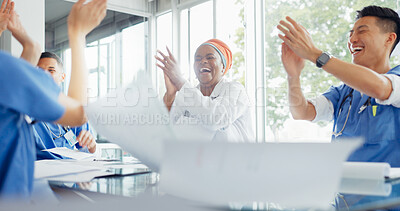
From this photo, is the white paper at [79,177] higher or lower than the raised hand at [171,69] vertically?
lower

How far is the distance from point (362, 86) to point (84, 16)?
100 centimetres

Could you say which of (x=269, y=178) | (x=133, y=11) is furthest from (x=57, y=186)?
(x=133, y=11)

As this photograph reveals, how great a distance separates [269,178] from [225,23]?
4321mm

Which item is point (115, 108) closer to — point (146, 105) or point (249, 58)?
point (146, 105)

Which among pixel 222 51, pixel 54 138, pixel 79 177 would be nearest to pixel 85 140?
pixel 54 138

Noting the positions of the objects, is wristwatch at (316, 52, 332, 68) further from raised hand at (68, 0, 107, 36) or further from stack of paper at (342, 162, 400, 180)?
raised hand at (68, 0, 107, 36)

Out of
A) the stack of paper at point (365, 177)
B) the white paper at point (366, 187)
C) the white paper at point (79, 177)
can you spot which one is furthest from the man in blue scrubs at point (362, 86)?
the white paper at point (79, 177)

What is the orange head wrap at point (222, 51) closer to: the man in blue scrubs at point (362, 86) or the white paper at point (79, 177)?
the man in blue scrubs at point (362, 86)

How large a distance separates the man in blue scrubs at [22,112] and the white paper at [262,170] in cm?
24

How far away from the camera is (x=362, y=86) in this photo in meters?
1.34

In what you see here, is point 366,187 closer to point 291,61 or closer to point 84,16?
point 84,16

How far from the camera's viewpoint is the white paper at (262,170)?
478 millimetres

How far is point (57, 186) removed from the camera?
30.1 inches

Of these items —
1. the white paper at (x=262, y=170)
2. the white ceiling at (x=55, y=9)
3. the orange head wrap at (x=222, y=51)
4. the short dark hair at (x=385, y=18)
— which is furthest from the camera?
the white ceiling at (x=55, y=9)
